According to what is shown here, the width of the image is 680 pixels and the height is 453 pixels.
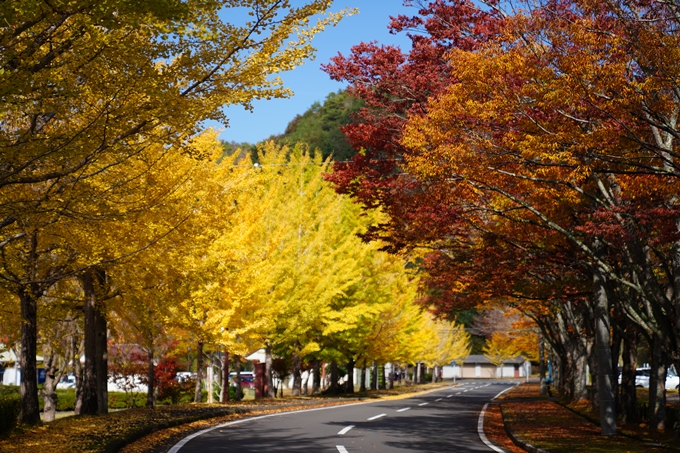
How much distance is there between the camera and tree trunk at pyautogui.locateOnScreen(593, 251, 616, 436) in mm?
13352

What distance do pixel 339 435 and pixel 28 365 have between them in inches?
245

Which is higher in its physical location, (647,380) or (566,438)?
(566,438)

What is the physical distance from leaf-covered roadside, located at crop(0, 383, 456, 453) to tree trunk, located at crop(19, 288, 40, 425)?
54 cm

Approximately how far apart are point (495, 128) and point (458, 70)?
1380 mm

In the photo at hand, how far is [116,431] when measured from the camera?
41.7 ft

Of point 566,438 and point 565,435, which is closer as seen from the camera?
point 566,438

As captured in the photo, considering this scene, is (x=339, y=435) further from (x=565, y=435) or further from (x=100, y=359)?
(x=100, y=359)

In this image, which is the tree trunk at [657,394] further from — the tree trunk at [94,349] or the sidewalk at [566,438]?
the tree trunk at [94,349]

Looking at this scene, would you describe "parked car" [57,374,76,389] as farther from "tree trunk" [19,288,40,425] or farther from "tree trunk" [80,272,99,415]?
"tree trunk" [19,288,40,425]

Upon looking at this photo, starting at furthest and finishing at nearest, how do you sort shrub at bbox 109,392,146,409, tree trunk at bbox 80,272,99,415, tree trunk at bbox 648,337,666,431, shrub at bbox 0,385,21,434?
shrub at bbox 109,392,146,409, tree trunk at bbox 80,272,99,415, tree trunk at bbox 648,337,666,431, shrub at bbox 0,385,21,434

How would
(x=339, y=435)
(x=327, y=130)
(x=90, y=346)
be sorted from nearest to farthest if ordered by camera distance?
(x=339, y=435) → (x=90, y=346) → (x=327, y=130)

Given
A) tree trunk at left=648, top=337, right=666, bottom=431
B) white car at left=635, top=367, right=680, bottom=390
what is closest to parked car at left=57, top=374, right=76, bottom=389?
white car at left=635, top=367, right=680, bottom=390

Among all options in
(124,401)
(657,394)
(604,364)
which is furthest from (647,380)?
(604,364)

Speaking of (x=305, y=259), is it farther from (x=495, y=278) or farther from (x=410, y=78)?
(x=410, y=78)
